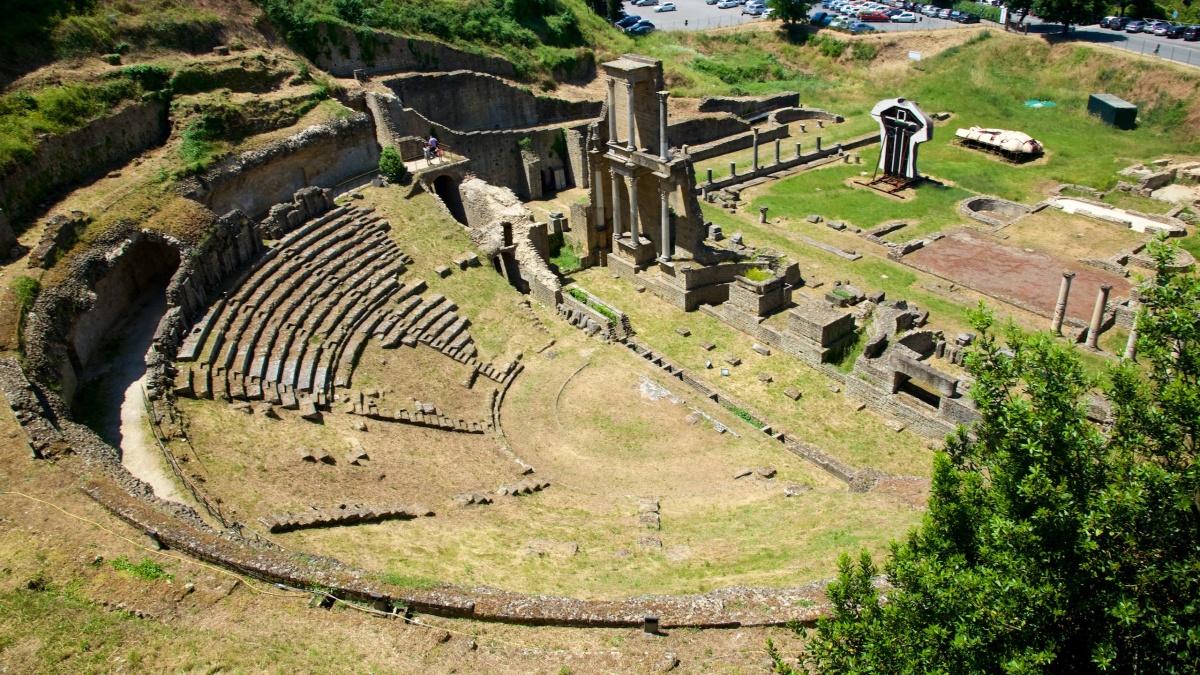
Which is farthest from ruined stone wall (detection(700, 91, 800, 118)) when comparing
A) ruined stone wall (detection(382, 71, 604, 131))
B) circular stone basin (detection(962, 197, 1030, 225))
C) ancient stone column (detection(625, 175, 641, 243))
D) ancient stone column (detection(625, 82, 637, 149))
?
ancient stone column (detection(625, 82, 637, 149))

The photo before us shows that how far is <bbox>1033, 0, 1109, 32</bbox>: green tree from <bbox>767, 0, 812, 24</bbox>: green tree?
1567cm

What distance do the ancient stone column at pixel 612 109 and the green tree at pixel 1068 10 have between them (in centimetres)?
4000

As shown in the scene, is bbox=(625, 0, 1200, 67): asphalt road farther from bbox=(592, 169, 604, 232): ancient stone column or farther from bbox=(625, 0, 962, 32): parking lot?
bbox=(592, 169, 604, 232): ancient stone column

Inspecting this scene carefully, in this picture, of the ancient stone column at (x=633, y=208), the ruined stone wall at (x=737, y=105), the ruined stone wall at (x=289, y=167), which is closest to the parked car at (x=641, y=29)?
the ruined stone wall at (x=737, y=105)

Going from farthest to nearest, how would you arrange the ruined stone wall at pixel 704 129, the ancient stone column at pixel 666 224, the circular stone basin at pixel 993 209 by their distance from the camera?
1. the ruined stone wall at pixel 704 129
2. the circular stone basin at pixel 993 209
3. the ancient stone column at pixel 666 224

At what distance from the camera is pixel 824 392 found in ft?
83.2

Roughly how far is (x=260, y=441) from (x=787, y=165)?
33816 millimetres

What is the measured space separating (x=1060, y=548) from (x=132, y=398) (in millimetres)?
18838

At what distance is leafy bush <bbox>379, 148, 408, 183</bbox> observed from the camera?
108 feet

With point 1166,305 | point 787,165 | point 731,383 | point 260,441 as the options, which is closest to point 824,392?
point 731,383

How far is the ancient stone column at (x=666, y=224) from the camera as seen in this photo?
30.6 meters

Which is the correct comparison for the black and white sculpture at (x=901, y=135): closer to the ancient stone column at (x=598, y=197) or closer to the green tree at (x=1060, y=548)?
the ancient stone column at (x=598, y=197)

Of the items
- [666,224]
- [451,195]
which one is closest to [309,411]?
[666,224]

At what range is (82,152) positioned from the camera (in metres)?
26.7
